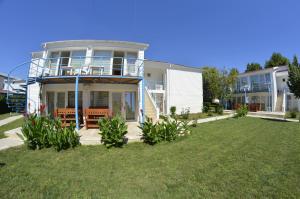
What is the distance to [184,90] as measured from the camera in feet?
73.2

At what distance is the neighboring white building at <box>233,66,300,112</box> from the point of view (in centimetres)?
2800

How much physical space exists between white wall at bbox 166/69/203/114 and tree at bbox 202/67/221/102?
5.32 metres

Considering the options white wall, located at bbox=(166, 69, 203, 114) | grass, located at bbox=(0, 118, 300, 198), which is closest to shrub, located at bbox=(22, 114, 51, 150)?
grass, located at bbox=(0, 118, 300, 198)

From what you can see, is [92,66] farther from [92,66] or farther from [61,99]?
[61,99]

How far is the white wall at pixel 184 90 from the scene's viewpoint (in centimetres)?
2122

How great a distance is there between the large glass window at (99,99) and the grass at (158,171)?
7.09m

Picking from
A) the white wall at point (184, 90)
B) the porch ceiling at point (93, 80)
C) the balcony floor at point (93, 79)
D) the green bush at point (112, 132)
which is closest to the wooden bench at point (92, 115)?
the balcony floor at point (93, 79)

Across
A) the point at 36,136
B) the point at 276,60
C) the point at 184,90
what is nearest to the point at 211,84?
the point at 184,90

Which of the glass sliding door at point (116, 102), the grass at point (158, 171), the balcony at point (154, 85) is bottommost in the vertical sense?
the grass at point (158, 171)

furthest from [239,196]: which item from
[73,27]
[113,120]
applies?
[73,27]

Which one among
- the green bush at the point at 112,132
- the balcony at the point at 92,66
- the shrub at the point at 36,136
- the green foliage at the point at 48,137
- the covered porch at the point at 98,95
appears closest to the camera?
the green foliage at the point at 48,137

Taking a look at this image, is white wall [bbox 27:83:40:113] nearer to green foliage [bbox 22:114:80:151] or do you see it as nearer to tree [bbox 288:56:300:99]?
green foliage [bbox 22:114:80:151]

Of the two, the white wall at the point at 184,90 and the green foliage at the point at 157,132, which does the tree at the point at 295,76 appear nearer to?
the white wall at the point at 184,90

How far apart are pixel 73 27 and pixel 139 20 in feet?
20.4
